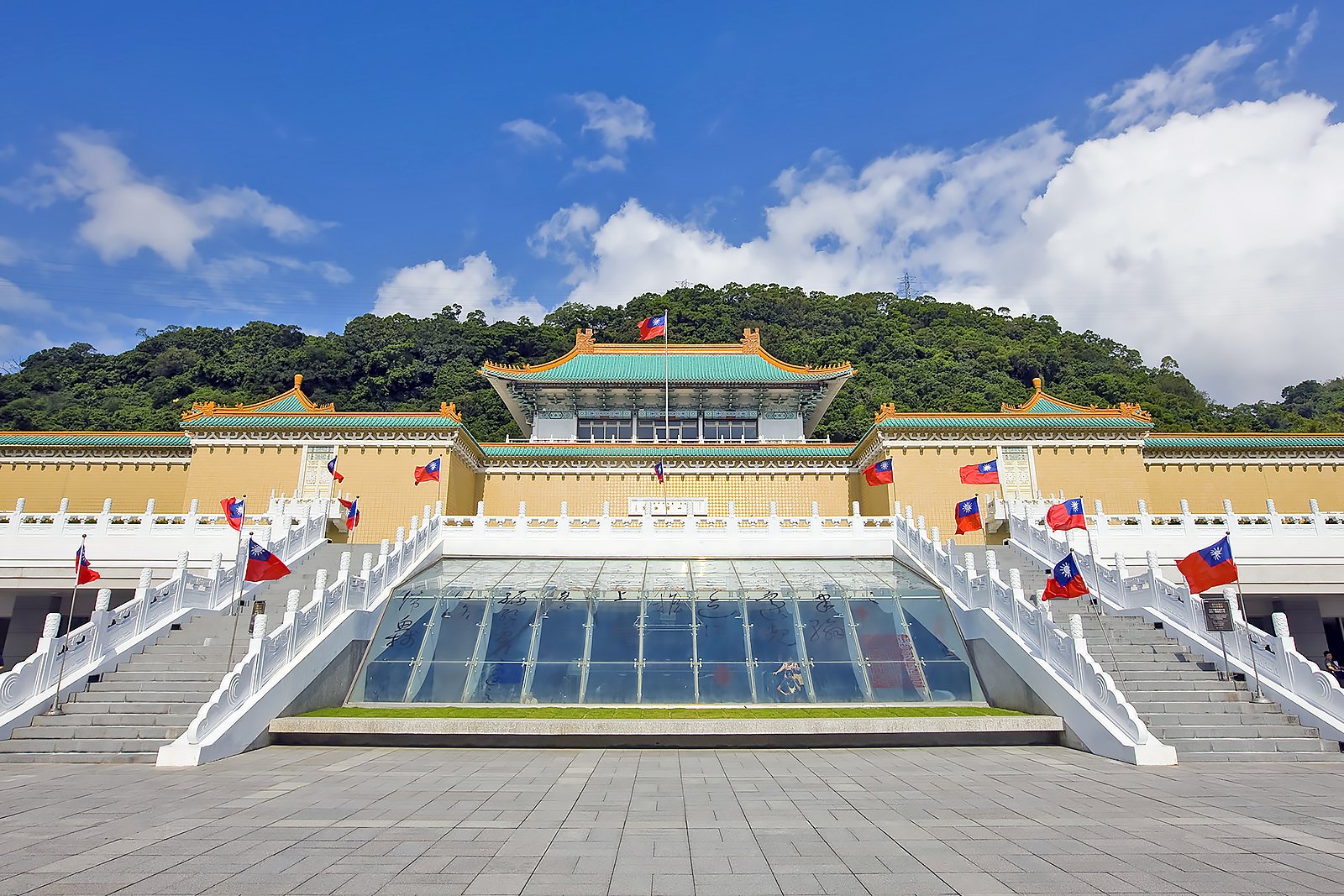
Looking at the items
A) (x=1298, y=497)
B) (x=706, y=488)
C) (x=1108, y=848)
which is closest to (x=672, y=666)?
(x=1108, y=848)

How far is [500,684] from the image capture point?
14594 mm

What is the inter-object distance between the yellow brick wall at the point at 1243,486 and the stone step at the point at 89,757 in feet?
104

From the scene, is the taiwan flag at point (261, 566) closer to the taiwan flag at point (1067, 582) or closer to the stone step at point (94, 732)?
the stone step at point (94, 732)

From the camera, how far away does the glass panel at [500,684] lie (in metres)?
14.3

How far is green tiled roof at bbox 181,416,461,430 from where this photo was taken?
1085 inches

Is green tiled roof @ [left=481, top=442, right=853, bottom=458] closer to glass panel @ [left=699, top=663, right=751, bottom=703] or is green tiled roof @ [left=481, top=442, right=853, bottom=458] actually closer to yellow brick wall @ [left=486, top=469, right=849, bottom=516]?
yellow brick wall @ [left=486, top=469, right=849, bottom=516]

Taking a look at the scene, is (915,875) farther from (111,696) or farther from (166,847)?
(111,696)

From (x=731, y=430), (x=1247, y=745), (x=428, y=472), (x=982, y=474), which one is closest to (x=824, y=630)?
(x=1247, y=745)

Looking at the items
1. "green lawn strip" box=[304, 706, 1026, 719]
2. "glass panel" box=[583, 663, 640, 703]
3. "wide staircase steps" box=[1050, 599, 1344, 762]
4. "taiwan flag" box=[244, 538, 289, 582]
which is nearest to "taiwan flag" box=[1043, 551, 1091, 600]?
"wide staircase steps" box=[1050, 599, 1344, 762]

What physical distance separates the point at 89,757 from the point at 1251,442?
36638 mm

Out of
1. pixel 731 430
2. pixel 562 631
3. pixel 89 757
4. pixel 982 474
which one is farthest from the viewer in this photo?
pixel 731 430

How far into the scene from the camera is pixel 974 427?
1094 inches

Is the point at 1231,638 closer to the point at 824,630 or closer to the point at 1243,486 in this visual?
the point at 824,630

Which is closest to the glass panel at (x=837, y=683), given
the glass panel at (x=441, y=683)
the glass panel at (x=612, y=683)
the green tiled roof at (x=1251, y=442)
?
the glass panel at (x=612, y=683)
